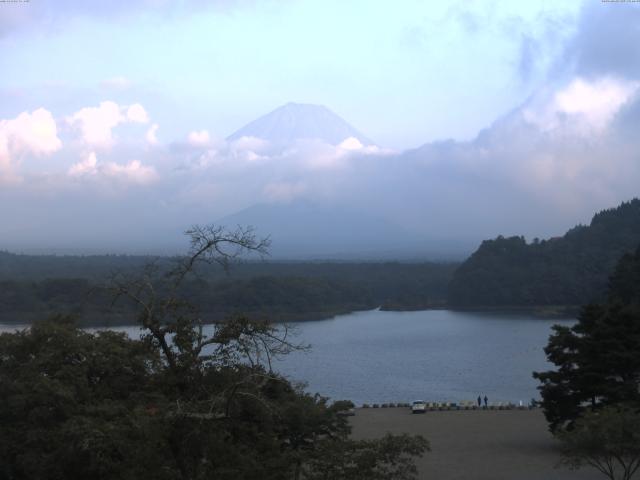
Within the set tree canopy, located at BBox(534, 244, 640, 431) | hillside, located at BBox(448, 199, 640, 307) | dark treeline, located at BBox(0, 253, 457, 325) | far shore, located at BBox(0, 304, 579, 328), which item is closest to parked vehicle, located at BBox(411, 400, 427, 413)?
tree canopy, located at BBox(534, 244, 640, 431)

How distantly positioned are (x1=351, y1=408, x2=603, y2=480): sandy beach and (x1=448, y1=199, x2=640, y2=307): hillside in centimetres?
3506

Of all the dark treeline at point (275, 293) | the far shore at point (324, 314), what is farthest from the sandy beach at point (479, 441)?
the far shore at point (324, 314)

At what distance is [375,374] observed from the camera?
25.8 m

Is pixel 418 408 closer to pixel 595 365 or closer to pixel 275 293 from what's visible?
pixel 595 365

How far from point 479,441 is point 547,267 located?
44.6m

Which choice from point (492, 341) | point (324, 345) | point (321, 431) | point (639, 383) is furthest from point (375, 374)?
point (321, 431)

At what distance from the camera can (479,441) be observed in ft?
44.9

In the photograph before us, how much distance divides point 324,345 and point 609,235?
112 feet

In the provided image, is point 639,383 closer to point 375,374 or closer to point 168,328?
point 168,328

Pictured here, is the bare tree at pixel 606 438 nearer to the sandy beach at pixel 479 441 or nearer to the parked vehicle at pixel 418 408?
the sandy beach at pixel 479 441

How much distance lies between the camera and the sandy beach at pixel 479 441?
1122cm

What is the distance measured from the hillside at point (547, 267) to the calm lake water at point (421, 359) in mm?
7369

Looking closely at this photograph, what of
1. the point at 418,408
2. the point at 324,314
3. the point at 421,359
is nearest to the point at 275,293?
the point at 324,314

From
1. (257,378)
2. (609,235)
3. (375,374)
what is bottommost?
(375,374)
